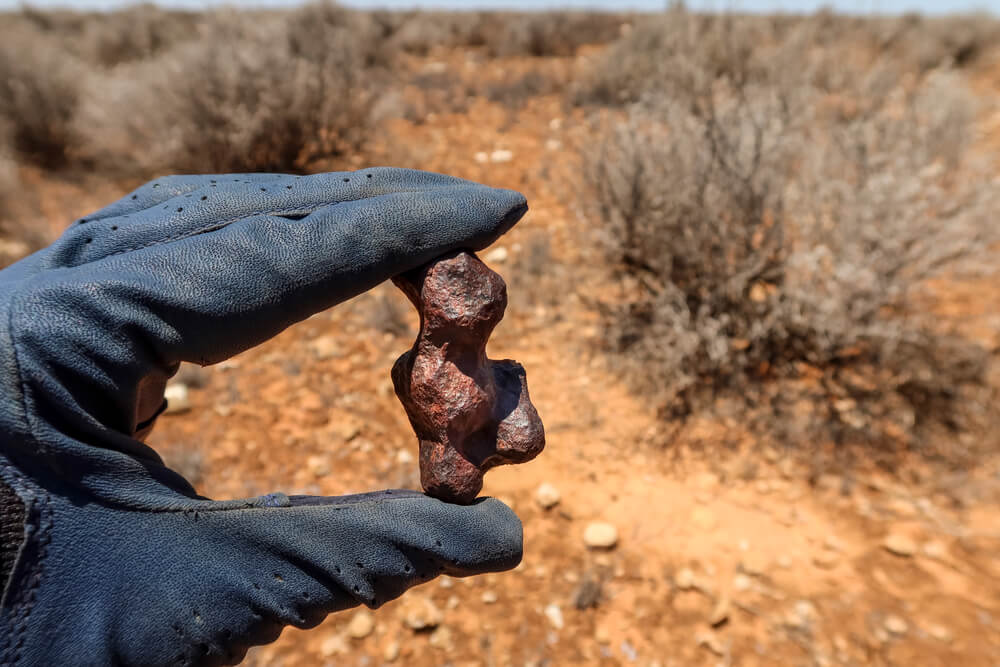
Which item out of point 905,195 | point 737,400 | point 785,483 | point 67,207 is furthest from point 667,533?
point 67,207

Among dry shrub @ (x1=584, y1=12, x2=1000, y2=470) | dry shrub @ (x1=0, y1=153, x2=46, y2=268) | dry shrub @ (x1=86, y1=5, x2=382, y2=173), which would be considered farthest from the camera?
dry shrub @ (x1=86, y1=5, x2=382, y2=173)

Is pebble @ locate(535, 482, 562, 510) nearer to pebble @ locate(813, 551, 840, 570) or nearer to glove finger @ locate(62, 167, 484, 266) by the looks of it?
pebble @ locate(813, 551, 840, 570)

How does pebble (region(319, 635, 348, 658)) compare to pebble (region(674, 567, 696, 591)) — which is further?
pebble (region(674, 567, 696, 591))

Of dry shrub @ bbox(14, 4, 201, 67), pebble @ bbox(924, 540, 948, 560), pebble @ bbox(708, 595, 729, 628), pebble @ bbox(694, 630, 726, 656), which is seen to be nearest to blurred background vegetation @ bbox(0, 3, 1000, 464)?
pebble @ bbox(924, 540, 948, 560)

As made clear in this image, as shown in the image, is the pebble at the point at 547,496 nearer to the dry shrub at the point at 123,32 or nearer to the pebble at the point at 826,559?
the pebble at the point at 826,559

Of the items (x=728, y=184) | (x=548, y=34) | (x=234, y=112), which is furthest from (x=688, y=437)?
(x=548, y=34)

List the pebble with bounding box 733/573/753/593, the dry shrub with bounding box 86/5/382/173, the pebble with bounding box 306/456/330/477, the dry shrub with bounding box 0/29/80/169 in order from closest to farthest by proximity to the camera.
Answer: the pebble with bounding box 733/573/753/593 < the pebble with bounding box 306/456/330/477 < the dry shrub with bounding box 86/5/382/173 < the dry shrub with bounding box 0/29/80/169

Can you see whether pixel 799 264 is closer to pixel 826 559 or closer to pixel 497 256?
pixel 826 559
